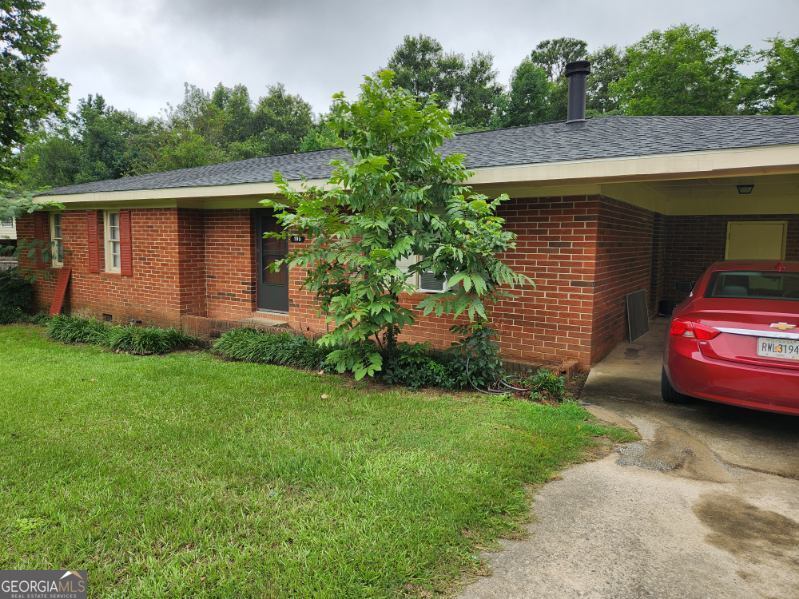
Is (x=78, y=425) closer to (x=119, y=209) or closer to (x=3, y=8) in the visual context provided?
(x=119, y=209)

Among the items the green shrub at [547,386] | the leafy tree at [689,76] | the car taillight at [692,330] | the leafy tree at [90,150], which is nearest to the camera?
the car taillight at [692,330]

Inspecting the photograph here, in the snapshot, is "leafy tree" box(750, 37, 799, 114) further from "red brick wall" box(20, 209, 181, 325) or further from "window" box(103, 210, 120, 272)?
"window" box(103, 210, 120, 272)

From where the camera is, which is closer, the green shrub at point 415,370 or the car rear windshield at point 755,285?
the car rear windshield at point 755,285

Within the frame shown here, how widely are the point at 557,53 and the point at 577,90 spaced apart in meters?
40.7

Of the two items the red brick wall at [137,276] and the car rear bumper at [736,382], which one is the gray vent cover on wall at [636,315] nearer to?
the car rear bumper at [736,382]

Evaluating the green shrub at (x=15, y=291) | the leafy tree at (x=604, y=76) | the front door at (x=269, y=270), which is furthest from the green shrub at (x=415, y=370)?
the leafy tree at (x=604, y=76)

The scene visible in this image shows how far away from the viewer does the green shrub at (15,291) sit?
11734 mm

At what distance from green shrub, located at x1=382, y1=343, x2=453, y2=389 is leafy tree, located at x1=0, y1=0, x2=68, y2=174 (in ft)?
48.3

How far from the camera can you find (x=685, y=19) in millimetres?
30922

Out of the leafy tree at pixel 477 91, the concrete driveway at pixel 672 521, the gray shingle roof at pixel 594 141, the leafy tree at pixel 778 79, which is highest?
the leafy tree at pixel 477 91

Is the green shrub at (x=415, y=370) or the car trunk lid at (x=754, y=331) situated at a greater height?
the car trunk lid at (x=754, y=331)

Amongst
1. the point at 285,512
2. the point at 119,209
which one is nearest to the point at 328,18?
the point at 119,209

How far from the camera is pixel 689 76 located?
28984 mm

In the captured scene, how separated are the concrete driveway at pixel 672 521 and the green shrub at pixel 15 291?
12.7m
